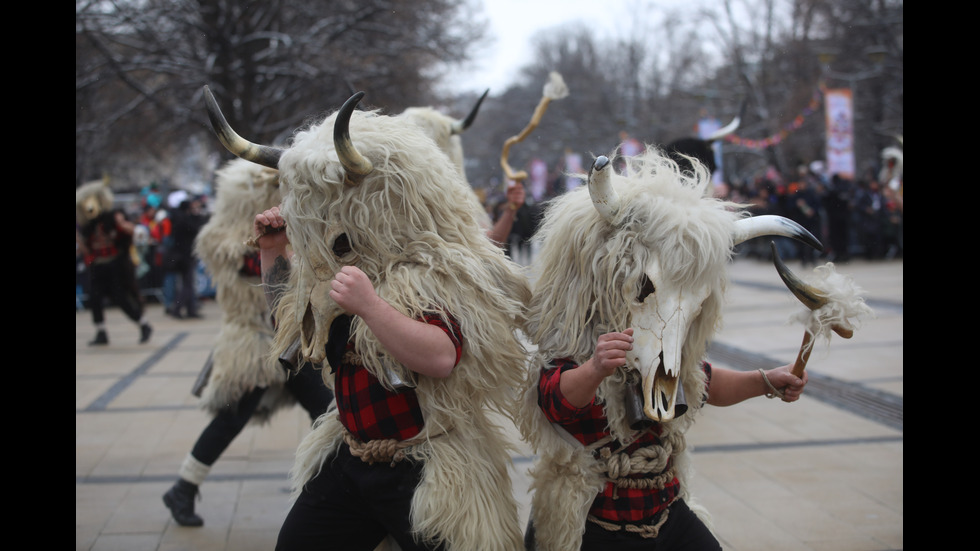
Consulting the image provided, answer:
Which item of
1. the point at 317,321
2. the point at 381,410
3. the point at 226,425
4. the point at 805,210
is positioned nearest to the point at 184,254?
the point at 226,425

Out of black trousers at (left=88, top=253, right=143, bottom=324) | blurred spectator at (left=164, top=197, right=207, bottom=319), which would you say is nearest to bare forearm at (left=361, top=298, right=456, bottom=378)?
black trousers at (left=88, top=253, right=143, bottom=324)

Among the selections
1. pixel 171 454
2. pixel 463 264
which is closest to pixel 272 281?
pixel 463 264

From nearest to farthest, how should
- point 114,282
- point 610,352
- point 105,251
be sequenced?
point 610,352 < point 114,282 < point 105,251

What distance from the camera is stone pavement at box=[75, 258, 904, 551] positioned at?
12.3 feet

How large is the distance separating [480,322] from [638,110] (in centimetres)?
3494

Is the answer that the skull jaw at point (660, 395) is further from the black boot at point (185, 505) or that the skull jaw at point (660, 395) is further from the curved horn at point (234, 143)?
the black boot at point (185, 505)

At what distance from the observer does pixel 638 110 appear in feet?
117

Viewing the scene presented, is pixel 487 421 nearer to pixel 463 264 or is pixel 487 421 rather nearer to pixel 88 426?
pixel 463 264

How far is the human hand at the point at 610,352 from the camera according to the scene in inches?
73.1

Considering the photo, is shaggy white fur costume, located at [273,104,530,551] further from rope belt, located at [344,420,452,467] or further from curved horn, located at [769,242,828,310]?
curved horn, located at [769,242,828,310]

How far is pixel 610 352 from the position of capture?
1.86 metres

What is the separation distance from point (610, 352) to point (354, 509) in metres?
0.82

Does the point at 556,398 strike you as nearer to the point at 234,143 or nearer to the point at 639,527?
the point at 639,527

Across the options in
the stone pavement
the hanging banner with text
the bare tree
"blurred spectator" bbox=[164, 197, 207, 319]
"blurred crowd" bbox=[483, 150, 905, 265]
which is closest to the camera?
the stone pavement
